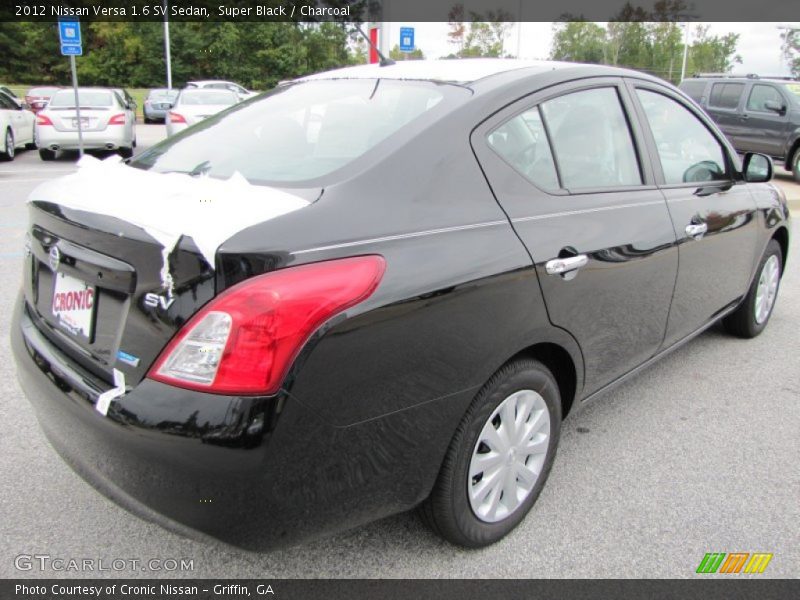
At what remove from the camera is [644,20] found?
46.0m

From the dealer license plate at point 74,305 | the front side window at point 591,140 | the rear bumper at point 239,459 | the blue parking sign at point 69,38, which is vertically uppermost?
the blue parking sign at point 69,38

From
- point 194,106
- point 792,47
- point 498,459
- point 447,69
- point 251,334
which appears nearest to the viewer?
point 251,334

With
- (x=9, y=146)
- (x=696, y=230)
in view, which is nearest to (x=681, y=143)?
(x=696, y=230)

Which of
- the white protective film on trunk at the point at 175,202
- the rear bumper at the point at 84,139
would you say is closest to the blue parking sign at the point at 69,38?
the rear bumper at the point at 84,139

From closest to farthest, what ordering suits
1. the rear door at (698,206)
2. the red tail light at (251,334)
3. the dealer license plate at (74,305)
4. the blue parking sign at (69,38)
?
the red tail light at (251,334)
the dealer license plate at (74,305)
the rear door at (698,206)
the blue parking sign at (69,38)

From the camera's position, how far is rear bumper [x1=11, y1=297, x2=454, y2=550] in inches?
64.4

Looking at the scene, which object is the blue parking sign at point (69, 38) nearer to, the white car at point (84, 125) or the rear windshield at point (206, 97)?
the white car at point (84, 125)

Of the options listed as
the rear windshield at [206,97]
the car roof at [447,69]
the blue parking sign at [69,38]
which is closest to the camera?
the car roof at [447,69]

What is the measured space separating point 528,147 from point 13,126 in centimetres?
1481

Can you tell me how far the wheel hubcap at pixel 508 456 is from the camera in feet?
7.27

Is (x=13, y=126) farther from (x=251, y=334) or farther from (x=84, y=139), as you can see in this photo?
(x=251, y=334)

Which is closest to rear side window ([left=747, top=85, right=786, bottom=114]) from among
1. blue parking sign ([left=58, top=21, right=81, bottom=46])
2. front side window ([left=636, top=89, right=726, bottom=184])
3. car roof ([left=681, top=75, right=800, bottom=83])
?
car roof ([left=681, top=75, right=800, bottom=83])

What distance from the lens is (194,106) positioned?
14203 millimetres

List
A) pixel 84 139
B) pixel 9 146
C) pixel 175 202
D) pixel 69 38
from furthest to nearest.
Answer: pixel 84 139 < pixel 9 146 < pixel 69 38 < pixel 175 202
